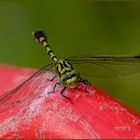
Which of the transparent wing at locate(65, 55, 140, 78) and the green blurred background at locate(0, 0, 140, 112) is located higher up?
the green blurred background at locate(0, 0, 140, 112)

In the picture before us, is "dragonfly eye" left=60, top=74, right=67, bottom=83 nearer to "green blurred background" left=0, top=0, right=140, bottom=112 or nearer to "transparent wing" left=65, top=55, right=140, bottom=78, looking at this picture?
"transparent wing" left=65, top=55, right=140, bottom=78

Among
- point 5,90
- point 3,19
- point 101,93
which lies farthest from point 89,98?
point 3,19

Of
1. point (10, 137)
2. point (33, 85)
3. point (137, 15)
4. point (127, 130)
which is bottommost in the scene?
point (127, 130)

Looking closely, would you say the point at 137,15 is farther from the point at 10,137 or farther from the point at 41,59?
the point at 10,137

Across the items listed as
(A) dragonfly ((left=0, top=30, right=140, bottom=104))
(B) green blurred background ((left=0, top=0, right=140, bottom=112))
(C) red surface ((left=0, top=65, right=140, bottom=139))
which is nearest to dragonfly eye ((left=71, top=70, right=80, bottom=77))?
(A) dragonfly ((left=0, top=30, right=140, bottom=104))

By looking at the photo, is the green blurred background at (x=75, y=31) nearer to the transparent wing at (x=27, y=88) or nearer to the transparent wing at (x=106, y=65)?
the transparent wing at (x=106, y=65)

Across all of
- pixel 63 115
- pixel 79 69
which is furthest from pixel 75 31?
pixel 63 115

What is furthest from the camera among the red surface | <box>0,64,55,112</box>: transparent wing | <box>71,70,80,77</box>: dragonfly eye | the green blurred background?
the green blurred background
